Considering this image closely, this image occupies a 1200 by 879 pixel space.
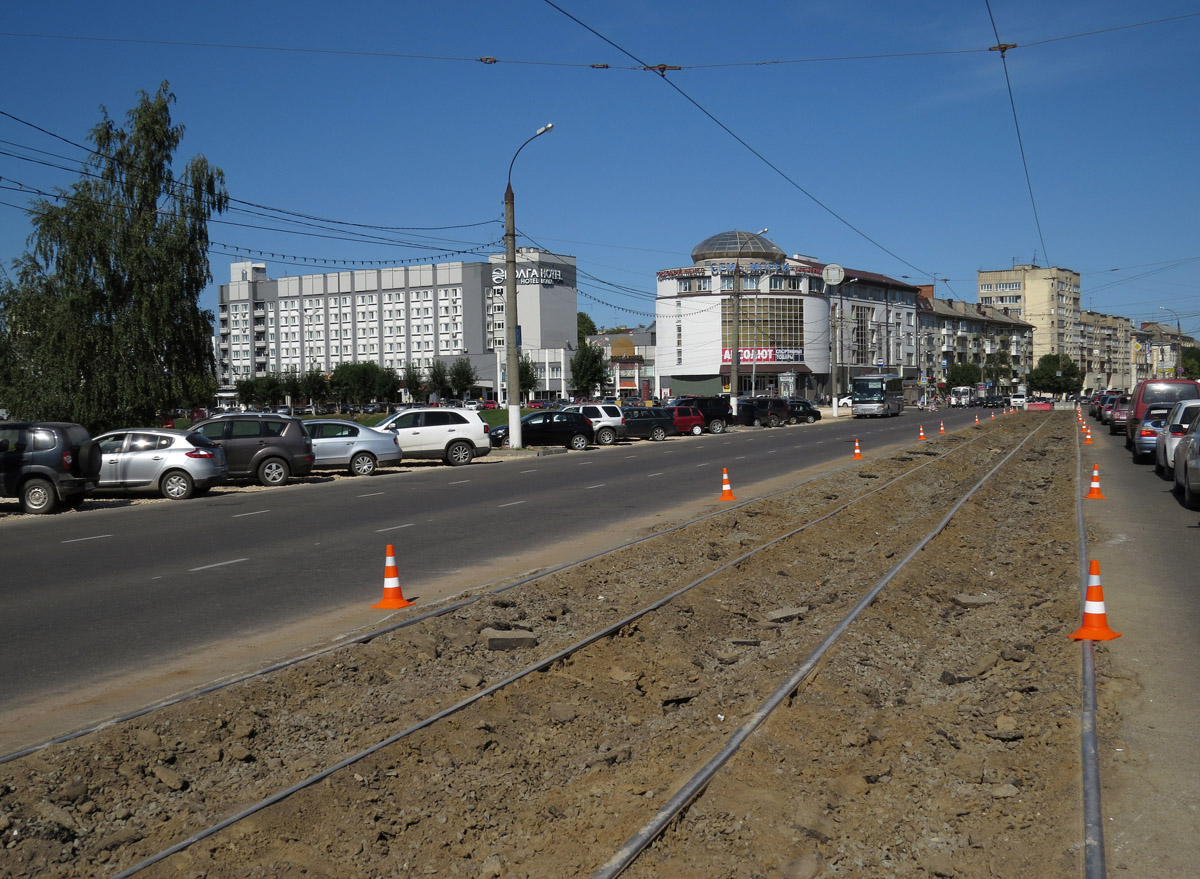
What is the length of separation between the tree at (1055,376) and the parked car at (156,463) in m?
157

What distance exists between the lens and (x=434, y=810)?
17.4 feet

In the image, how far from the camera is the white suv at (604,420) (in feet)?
140

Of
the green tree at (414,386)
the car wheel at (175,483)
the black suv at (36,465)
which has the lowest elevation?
the car wheel at (175,483)

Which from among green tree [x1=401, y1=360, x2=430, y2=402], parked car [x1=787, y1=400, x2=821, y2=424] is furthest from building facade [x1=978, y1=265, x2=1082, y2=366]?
parked car [x1=787, y1=400, x2=821, y2=424]

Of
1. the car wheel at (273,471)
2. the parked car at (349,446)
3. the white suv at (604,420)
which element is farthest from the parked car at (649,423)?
the car wheel at (273,471)

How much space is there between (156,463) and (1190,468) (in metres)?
19.5

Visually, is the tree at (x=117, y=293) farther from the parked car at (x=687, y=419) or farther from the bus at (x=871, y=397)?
the bus at (x=871, y=397)

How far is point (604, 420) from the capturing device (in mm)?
42812

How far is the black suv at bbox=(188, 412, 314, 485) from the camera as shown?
80.4 ft

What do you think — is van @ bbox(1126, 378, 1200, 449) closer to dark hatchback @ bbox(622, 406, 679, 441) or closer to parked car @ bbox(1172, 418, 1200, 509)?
parked car @ bbox(1172, 418, 1200, 509)

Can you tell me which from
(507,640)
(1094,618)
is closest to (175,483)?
(507,640)

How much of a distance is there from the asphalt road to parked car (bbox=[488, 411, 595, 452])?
1166cm

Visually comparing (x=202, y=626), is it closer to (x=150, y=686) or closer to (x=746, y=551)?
(x=150, y=686)

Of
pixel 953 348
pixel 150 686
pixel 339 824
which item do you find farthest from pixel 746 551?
pixel 953 348
